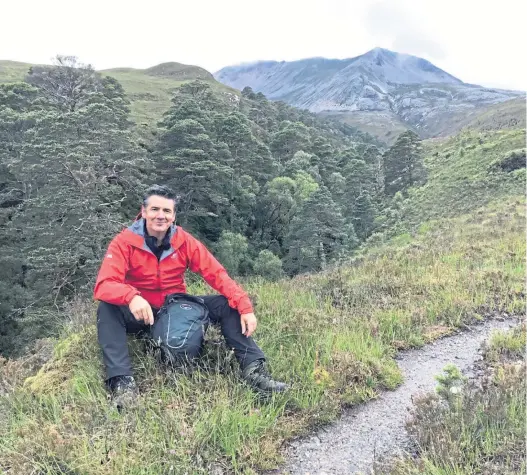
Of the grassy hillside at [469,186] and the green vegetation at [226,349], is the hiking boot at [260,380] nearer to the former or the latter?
the green vegetation at [226,349]

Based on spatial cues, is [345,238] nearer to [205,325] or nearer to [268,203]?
[268,203]

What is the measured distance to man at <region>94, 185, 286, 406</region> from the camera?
3303 millimetres

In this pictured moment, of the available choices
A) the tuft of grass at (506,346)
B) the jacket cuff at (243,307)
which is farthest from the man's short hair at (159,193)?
the tuft of grass at (506,346)

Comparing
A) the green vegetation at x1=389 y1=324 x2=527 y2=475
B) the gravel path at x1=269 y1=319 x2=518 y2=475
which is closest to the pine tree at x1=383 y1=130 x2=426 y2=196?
the gravel path at x1=269 y1=319 x2=518 y2=475

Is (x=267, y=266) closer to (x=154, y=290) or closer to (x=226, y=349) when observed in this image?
(x=154, y=290)

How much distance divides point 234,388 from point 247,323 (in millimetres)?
515

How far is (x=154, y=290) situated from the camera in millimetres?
3807

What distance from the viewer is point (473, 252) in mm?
7910

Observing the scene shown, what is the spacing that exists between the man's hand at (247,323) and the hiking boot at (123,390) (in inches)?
36.0

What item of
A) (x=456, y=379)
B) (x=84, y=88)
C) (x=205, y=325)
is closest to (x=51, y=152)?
(x=84, y=88)

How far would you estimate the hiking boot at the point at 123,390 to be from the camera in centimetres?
296

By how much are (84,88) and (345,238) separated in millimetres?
23734

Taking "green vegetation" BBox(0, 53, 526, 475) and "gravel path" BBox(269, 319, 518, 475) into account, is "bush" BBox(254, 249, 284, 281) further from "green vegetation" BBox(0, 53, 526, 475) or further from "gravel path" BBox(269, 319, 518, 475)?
"gravel path" BBox(269, 319, 518, 475)

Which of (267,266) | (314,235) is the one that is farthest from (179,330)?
(314,235)
